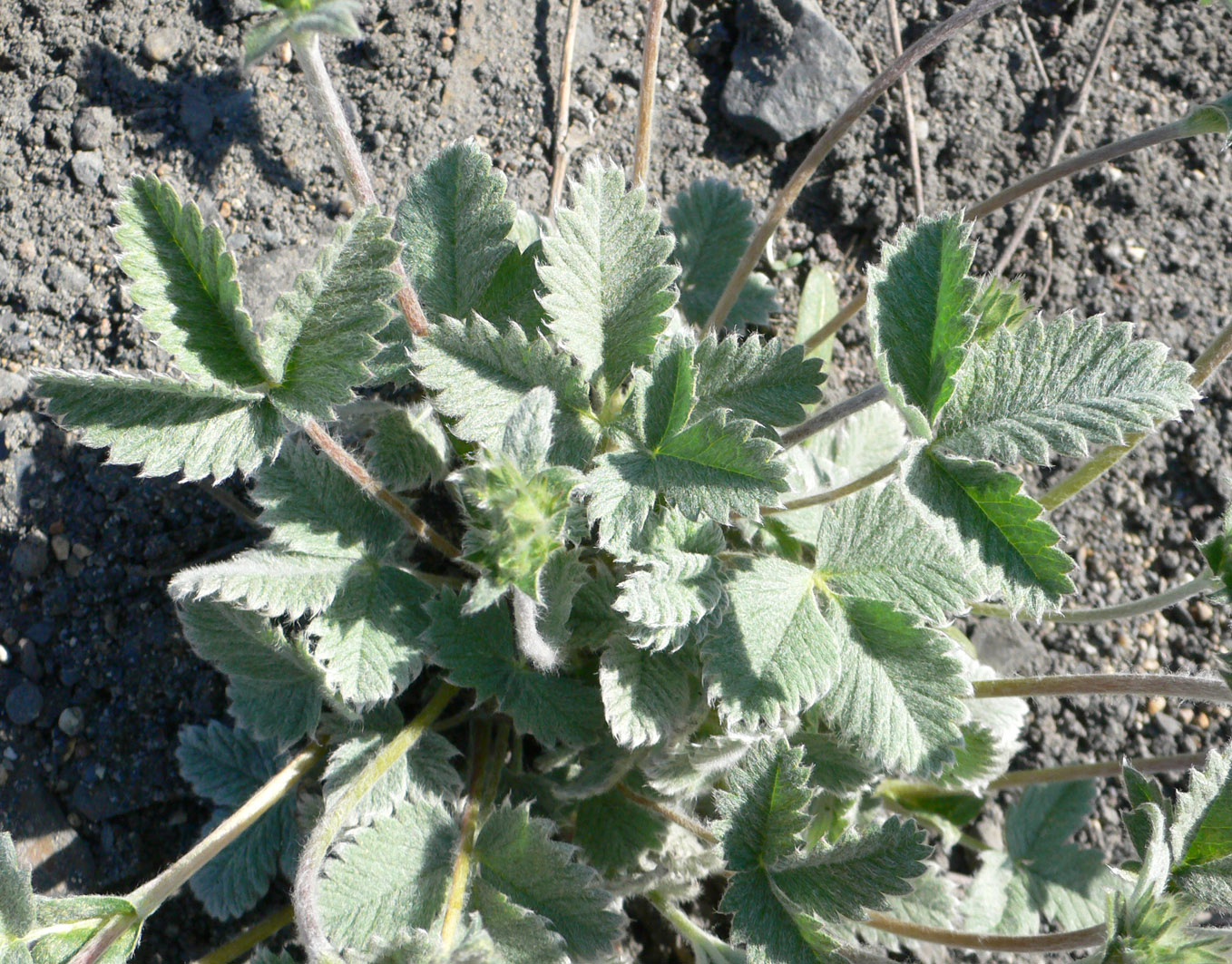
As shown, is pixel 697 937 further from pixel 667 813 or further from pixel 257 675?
pixel 257 675

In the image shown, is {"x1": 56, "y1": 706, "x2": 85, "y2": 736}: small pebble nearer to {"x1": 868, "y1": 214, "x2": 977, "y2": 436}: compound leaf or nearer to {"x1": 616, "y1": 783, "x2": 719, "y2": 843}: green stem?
{"x1": 616, "y1": 783, "x2": 719, "y2": 843}: green stem

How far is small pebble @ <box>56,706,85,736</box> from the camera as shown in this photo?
107 inches

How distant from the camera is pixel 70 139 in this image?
300 cm

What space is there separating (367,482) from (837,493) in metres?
1.08

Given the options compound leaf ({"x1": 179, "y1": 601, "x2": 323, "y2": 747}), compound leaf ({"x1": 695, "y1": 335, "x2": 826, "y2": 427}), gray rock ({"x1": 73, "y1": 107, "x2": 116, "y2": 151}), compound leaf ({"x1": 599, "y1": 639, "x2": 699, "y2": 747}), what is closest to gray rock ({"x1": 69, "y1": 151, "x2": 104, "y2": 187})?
gray rock ({"x1": 73, "y1": 107, "x2": 116, "y2": 151})

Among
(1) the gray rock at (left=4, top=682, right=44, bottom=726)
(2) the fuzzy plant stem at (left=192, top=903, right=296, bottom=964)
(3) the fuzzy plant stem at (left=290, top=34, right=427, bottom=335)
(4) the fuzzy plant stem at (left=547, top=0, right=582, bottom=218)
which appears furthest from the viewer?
(4) the fuzzy plant stem at (left=547, top=0, right=582, bottom=218)

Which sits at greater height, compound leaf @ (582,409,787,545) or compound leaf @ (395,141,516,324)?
compound leaf @ (395,141,516,324)

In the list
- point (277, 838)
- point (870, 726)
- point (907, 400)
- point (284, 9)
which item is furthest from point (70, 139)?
point (870, 726)

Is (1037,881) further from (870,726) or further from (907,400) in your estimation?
(907,400)

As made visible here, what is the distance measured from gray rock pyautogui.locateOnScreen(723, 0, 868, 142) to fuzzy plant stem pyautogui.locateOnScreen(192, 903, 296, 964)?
2.81 m

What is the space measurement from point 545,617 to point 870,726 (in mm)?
741

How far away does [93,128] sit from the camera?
9.91ft

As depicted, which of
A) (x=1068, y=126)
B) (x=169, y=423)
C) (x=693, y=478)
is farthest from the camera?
(x=1068, y=126)

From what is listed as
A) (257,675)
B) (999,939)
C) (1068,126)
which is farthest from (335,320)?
(1068,126)
